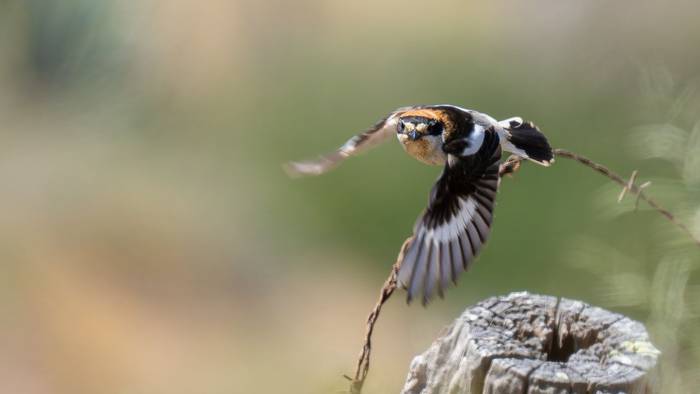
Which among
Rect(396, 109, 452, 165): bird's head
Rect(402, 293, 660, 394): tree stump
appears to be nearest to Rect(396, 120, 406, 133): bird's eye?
Rect(396, 109, 452, 165): bird's head

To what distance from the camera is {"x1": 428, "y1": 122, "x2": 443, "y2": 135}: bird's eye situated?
0.72 metres

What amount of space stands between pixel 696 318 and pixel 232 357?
106cm

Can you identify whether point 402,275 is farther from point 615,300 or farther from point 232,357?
point 232,357

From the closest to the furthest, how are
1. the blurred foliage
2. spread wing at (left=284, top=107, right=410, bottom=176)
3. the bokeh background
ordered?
spread wing at (left=284, top=107, right=410, bottom=176) → the blurred foliage → the bokeh background

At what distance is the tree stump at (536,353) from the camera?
26.0 inches

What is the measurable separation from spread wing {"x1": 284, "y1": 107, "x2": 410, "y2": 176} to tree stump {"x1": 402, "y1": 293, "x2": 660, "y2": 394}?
0.15m

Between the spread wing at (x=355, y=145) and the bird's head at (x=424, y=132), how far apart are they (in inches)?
1.1

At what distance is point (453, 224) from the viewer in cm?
70

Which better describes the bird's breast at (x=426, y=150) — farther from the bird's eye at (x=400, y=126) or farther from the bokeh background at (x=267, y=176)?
the bokeh background at (x=267, y=176)

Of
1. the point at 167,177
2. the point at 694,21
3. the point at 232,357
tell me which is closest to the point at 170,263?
the point at 167,177

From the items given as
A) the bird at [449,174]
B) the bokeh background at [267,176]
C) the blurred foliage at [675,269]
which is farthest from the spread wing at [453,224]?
the bokeh background at [267,176]

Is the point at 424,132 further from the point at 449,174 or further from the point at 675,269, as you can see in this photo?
the point at 675,269

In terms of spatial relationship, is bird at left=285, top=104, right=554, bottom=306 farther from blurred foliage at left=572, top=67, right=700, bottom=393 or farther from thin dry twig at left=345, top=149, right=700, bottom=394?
blurred foliage at left=572, top=67, right=700, bottom=393

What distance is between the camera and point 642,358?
691 mm
